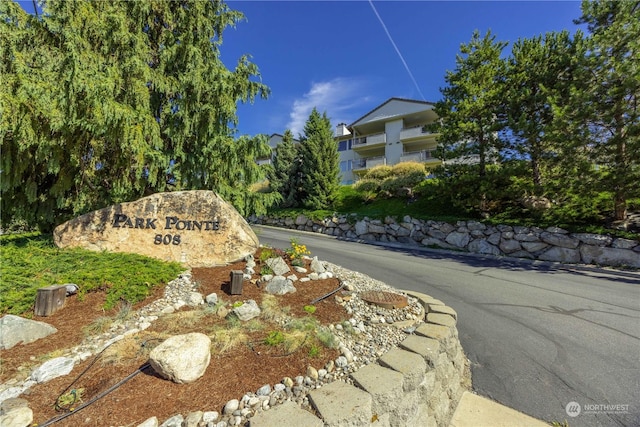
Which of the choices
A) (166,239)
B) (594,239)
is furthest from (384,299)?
(594,239)

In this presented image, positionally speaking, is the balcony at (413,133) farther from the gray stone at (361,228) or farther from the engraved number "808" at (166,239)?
the engraved number "808" at (166,239)

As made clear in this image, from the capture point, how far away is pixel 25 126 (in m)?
4.18

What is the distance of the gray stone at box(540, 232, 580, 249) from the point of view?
29.1 ft

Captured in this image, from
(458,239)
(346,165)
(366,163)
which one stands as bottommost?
(458,239)

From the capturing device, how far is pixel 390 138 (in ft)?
86.3

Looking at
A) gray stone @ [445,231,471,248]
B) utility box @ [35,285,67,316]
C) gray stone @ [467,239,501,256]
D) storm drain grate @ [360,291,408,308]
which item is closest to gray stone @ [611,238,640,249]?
gray stone @ [467,239,501,256]

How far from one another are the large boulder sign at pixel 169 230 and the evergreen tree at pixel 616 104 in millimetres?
11634

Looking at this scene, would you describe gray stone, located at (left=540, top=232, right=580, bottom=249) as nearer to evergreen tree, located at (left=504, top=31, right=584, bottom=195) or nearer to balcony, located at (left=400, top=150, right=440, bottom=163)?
evergreen tree, located at (left=504, top=31, right=584, bottom=195)

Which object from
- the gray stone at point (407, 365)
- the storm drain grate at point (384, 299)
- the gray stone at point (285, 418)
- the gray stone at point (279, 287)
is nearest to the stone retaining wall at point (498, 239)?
the storm drain grate at point (384, 299)

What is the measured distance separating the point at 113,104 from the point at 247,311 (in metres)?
4.16

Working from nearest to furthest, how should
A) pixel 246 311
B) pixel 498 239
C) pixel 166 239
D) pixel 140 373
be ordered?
pixel 140 373 → pixel 246 311 → pixel 166 239 → pixel 498 239

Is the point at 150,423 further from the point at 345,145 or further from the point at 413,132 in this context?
the point at 345,145

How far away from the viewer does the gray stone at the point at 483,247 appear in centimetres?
1041

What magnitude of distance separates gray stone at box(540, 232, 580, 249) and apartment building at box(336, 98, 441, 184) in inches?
583
